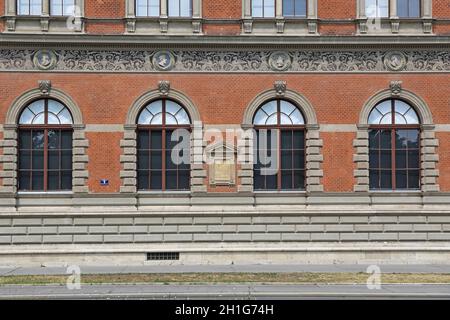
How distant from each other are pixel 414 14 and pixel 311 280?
12.3 metres

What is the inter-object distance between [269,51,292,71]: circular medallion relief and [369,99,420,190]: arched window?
368 cm

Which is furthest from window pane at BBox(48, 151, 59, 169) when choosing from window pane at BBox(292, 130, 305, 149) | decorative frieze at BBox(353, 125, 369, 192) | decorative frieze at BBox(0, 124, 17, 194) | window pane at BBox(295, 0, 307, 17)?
decorative frieze at BBox(353, 125, 369, 192)

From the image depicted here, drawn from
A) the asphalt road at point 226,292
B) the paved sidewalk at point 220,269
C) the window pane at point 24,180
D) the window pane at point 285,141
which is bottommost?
the paved sidewalk at point 220,269

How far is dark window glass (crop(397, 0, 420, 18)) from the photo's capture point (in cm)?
2819

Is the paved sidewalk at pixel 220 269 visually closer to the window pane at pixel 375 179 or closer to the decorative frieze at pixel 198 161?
the decorative frieze at pixel 198 161

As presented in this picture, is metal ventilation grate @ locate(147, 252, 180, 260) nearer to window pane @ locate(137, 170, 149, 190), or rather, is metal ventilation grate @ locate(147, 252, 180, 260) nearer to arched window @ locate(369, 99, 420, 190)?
window pane @ locate(137, 170, 149, 190)

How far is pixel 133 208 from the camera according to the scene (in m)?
27.1

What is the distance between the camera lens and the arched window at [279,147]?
2775 cm

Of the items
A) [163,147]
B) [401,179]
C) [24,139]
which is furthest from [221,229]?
[24,139]

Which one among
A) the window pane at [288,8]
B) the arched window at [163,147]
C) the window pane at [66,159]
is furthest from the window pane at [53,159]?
the window pane at [288,8]

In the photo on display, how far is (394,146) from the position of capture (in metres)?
27.9

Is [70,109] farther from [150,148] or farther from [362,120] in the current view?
[362,120]

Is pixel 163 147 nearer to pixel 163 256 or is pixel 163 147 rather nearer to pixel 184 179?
pixel 184 179
